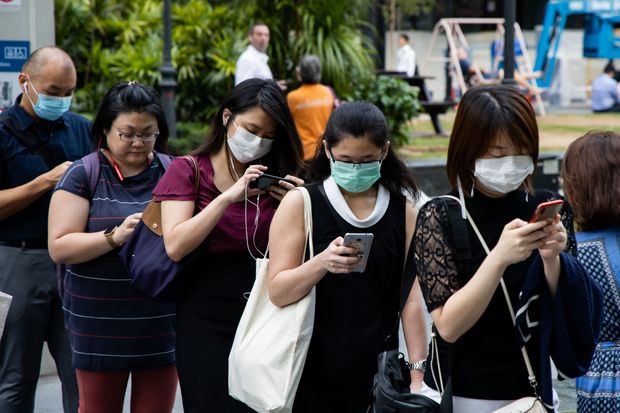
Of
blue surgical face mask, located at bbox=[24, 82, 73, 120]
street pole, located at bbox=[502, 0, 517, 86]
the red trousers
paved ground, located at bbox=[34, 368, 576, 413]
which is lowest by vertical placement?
paved ground, located at bbox=[34, 368, 576, 413]

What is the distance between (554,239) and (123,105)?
2.11 meters

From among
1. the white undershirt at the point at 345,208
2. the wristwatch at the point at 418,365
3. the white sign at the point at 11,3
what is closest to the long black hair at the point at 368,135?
the white undershirt at the point at 345,208

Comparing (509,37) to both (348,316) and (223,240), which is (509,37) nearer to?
(223,240)

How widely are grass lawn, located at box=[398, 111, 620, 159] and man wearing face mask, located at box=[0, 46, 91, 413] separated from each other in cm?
942

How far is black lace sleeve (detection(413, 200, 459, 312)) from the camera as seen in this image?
2902 mm

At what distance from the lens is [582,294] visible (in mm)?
2885

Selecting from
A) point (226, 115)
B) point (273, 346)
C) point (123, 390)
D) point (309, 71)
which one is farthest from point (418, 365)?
point (309, 71)

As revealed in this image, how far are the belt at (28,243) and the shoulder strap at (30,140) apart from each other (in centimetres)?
34

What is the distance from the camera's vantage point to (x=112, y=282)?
14.0 feet

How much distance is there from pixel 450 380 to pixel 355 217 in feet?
2.21

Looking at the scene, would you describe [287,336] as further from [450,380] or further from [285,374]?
[450,380]

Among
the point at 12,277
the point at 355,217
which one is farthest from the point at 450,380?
the point at 12,277

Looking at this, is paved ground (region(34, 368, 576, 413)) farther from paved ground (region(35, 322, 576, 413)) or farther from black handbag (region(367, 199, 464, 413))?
black handbag (region(367, 199, 464, 413))

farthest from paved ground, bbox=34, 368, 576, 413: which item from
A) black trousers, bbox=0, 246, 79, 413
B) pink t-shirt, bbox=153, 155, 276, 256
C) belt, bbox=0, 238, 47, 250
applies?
pink t-shirt, bbox=153, 155, 276, 256
